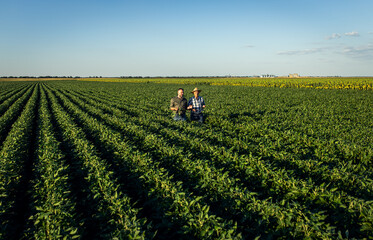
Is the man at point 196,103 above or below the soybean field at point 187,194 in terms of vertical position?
above

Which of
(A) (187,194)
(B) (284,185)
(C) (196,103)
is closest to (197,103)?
(C) (196,103)

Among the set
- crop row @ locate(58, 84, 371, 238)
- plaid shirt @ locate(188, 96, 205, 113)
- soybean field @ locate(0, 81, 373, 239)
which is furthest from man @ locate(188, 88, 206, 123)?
crop row @ locate(58, 84, 371, 238)

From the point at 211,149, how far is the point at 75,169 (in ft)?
13.7

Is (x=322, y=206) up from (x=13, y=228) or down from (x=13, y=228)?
up

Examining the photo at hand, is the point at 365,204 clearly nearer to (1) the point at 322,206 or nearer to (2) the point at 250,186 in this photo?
(1) the point at 322,206

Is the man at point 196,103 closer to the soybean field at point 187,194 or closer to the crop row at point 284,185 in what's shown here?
the soybean field at point 187,194

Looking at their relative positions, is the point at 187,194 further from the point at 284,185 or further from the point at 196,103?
the point at 196,103

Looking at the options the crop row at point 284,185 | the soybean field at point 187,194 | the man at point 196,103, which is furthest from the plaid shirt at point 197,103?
the crop row at point 284,185

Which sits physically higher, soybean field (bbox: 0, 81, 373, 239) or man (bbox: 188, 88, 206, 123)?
man (bbox: 188, 88, 206, 123)

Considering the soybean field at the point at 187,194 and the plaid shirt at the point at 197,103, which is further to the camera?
the plaid shirt at the point at 197,103

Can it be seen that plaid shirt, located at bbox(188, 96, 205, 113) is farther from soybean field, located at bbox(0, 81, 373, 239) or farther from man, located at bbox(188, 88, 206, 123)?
soybean field, located at bbox(0, 81, 373, 239)


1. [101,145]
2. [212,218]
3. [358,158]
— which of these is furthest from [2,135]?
[358,158]

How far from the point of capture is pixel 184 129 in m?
9.91

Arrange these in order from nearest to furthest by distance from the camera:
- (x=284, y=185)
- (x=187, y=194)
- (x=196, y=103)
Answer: (x=187, y=194)
(x=284, y=185)
(x=196, y=103)
